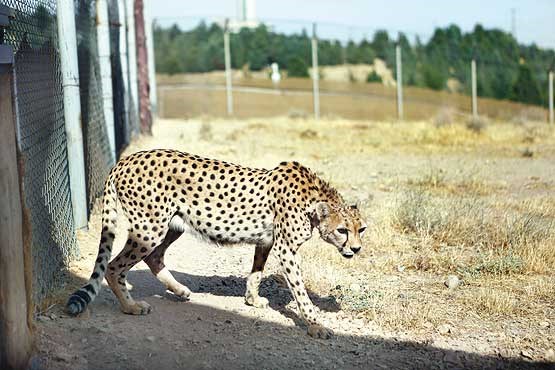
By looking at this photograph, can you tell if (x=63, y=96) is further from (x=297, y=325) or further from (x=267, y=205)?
(x=297, y=325)

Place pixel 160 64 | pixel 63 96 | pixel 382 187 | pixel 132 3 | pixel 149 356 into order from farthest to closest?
1. pixel 160 64
2. pixel 132 3
3. pixel 382 187
4. pixel 63 96
5. pixel 149 356

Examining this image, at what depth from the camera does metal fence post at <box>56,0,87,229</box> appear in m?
7.30

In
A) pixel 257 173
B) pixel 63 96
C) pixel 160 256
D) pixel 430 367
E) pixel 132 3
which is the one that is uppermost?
pixel 132 3

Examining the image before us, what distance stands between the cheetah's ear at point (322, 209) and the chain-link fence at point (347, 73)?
70.4ft

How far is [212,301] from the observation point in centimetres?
641

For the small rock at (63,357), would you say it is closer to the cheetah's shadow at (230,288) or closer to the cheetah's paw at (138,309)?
the cheetah's paw at (138,309)

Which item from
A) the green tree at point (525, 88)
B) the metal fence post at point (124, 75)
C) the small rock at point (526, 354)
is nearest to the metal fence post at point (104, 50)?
the metal fence post at point (124, 75)

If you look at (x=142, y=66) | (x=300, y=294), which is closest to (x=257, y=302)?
(x=300, y=294)

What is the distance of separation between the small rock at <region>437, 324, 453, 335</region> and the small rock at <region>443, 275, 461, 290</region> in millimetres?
981

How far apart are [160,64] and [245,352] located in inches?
1127

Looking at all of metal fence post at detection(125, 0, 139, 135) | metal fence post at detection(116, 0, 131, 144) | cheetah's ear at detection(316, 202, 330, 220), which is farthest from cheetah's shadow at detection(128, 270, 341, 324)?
metal fence post at detection(125, 0, 139, 135)

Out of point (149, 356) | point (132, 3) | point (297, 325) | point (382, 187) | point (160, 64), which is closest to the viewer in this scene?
point (149, 356)

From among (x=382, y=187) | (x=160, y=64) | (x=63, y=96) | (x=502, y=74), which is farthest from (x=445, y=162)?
(x=160, y=64)

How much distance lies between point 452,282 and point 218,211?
2008 mm
